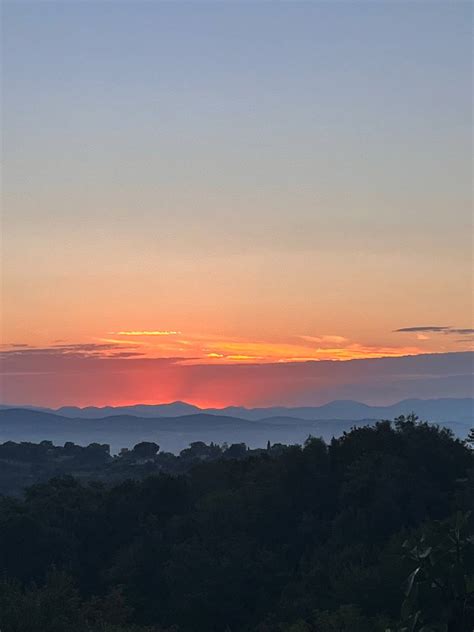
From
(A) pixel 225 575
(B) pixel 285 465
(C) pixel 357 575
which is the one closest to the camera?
(C) pixel 357 575

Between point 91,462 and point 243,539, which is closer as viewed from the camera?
point 243,539

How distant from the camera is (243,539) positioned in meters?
40.9

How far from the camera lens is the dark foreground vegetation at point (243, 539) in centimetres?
3119

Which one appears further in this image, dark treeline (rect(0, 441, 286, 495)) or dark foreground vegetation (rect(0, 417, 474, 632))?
dark treeline (rect(0, 441, 286, 495))

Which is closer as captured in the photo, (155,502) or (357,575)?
(357,575)

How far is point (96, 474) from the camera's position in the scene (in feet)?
309

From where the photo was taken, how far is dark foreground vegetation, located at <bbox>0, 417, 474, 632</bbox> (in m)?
31.2

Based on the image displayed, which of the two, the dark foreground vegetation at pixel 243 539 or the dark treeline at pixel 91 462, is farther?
the dark treeline at pixel 91 462

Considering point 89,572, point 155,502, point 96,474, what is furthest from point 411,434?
point 96,474

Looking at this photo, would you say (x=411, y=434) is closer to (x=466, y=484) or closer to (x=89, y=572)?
(x=466, y=484)

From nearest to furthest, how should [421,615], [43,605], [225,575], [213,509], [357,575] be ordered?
[421,615] < [43,605] < [357,575] < [225,575] < [213,509]

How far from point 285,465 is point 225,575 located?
32.6 ft

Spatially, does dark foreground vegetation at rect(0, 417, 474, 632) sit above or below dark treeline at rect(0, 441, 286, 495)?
above

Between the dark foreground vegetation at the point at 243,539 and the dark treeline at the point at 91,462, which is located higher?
the dark foreground vegetation at the point at 243,539
